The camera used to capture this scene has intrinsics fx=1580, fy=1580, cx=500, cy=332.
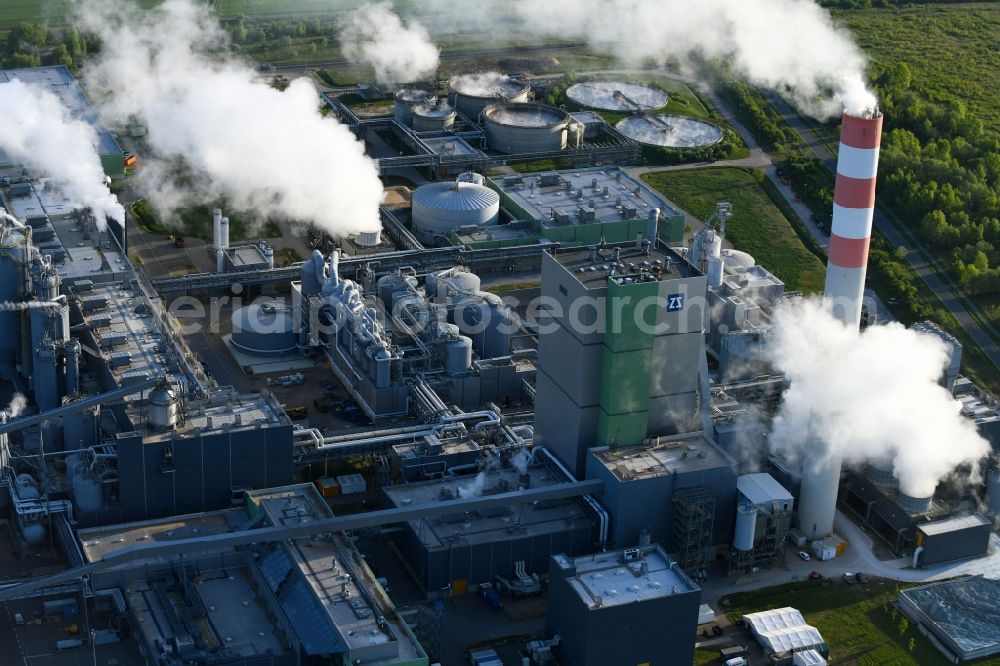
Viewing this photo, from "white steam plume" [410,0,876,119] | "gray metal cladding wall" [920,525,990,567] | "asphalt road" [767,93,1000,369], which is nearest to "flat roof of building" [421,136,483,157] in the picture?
"white steam plume" [410,0,876,119]

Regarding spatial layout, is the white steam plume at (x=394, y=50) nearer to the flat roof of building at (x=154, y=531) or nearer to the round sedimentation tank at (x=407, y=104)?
the round sedimentation tank at (x=407, y=104)

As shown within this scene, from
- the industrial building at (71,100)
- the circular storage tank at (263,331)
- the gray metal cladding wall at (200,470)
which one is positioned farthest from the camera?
the industrial building at (71,100)

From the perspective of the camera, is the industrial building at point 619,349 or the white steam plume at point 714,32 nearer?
the industrial building at point 619,349

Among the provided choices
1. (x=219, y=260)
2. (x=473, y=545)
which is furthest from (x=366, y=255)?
(x=473, y=545)

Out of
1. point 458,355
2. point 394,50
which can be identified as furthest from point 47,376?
point 394,50

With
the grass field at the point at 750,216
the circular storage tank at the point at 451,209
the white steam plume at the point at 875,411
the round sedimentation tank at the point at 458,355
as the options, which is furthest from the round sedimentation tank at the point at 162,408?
the grass field at the point at 750,216

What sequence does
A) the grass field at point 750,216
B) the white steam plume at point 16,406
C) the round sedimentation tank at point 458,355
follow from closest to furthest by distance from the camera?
the white steam plume at point 16,406
the round sedimentation tank at point 458,355
the grass field at point 750,216

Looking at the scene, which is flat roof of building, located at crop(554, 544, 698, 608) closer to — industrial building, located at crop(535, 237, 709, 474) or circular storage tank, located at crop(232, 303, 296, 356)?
industrial building, located at crop(535, 237, 709, 474)

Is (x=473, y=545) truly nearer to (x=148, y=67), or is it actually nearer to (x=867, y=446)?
(x=867, y=446)

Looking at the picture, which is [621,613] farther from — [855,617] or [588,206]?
[588,206]
